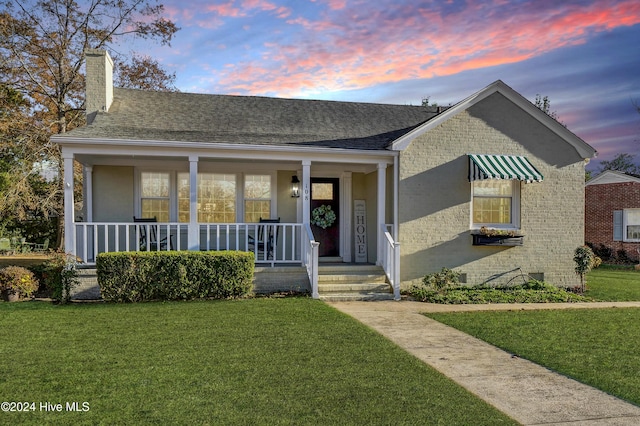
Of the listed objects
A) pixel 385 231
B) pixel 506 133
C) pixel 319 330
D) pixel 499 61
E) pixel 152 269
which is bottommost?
pixel 319 330

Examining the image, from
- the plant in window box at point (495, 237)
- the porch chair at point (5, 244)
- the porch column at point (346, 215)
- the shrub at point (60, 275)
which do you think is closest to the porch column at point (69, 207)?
the shrub at point (60, 275)

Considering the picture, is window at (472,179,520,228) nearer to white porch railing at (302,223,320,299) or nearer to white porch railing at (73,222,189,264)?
white porch railing at (302,223,320,299)

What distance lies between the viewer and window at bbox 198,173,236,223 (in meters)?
12.0

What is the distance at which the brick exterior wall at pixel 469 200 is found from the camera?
11016 mm

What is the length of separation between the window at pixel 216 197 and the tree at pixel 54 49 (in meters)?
11.7

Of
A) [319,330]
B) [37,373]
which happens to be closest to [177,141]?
[319,330]

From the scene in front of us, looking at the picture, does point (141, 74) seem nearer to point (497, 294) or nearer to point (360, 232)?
point (360, 232)

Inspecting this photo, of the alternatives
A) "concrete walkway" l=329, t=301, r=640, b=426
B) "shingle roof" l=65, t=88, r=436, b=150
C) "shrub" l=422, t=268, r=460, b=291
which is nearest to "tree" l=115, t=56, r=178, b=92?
"shingle roof" l=65, t=88, r=436, b=150

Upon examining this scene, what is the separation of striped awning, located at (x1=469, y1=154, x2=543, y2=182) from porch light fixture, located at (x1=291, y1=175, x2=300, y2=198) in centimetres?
433

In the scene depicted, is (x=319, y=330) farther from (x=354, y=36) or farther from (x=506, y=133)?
(x=354, y=36)

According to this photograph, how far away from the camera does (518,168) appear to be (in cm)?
1094

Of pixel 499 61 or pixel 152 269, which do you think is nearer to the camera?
pixel 152 269

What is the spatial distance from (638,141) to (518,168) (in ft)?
85.3

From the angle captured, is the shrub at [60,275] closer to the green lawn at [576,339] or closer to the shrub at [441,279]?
the green lawn at [576,339]
